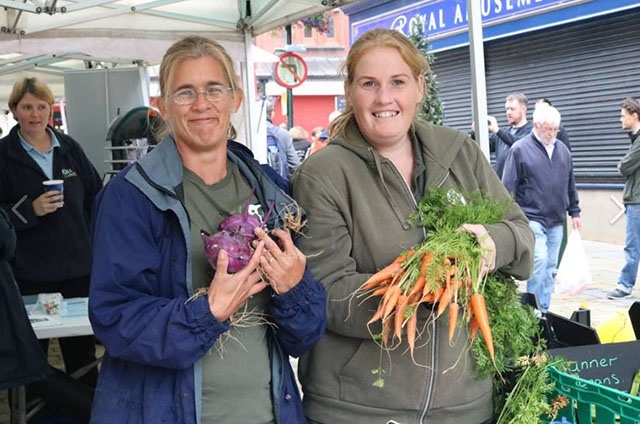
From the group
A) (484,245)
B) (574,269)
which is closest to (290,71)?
(574,269)

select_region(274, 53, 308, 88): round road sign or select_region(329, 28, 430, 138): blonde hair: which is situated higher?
select_region(274, 53, 308, 88): round road sign

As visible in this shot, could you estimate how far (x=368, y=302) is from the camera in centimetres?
203

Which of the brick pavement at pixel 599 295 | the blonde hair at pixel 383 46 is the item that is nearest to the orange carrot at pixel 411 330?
the blonde hair at pixel 383 46

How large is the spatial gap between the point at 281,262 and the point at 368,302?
1.14ft

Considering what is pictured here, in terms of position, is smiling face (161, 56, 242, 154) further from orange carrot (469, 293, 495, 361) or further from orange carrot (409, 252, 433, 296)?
orange carrot (469, 293, 495, 361)

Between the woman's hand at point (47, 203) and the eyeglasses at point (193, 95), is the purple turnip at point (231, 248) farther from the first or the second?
the woman's hand at point (47, 203)

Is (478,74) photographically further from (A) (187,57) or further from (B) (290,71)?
(B) (290,71)

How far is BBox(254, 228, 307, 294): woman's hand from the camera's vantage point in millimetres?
1772

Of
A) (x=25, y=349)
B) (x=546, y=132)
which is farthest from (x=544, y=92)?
(x=25, y=349)

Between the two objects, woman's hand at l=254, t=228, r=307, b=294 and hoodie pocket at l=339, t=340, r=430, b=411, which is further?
hoodie pocket at l=339, t=340, r=430, b=411

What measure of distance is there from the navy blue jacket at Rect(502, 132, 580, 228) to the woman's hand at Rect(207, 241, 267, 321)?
5.15 meters

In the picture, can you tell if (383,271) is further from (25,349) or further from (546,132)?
(546,132)

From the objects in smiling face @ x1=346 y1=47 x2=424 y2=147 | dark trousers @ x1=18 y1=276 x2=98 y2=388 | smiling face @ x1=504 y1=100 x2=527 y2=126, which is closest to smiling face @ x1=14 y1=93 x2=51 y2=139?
dark trousers @ x1=18 y1=276 x2=98 y2=388

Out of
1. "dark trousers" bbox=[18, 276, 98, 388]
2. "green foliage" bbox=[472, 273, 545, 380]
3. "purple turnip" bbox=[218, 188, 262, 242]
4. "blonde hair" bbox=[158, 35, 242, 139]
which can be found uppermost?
"blonde hair" bbox=[158, 35, 242, 139]
